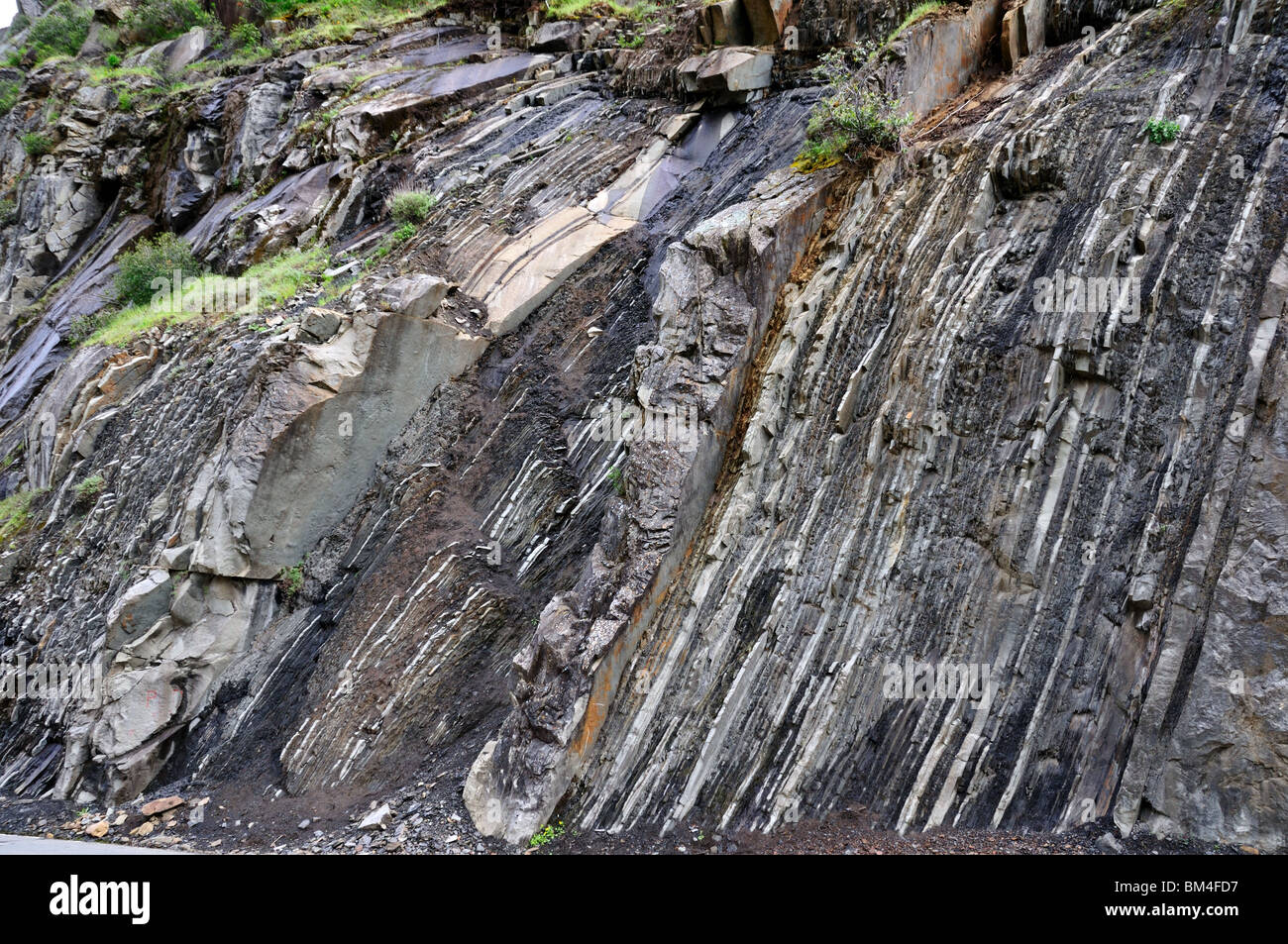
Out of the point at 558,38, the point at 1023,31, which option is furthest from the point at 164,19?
the point at 1023,31

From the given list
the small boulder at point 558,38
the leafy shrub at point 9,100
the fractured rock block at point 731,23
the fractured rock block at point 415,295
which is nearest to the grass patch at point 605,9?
the small boulder at point 558,38

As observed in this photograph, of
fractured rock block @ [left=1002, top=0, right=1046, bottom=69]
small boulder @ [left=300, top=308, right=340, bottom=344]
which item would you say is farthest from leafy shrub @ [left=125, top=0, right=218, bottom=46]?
fractured rock block @ [left=1002, top=0, right=1046, bottom=69]

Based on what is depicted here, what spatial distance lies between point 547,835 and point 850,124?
346 inches

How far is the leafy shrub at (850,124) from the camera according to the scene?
9.82 metres

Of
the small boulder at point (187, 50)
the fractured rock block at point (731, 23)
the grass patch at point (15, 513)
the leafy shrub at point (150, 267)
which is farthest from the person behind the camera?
the small boulder at point (187, 50)

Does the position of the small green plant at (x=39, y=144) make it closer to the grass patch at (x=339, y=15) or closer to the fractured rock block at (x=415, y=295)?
the grass patch at (x=339, y=15)

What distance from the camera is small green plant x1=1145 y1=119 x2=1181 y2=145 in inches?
317

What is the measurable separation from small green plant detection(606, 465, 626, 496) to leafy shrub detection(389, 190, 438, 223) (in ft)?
21.8

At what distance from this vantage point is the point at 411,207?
13664mm

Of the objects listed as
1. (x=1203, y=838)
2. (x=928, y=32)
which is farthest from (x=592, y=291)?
(x=1203, y=838)

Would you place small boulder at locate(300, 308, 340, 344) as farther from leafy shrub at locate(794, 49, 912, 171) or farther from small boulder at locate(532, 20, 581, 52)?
small boulder at locate(532, 20, 581, 52)

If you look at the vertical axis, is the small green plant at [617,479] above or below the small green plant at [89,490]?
above

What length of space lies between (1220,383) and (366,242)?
12.5 meters

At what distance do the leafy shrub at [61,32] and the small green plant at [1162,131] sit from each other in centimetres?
3694
